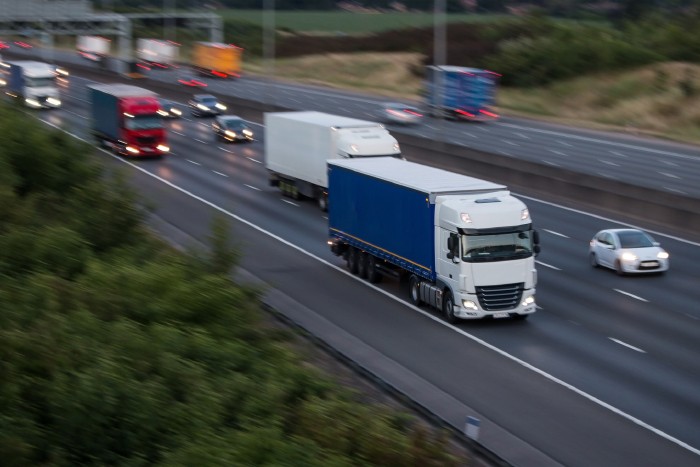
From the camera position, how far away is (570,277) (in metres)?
30.0

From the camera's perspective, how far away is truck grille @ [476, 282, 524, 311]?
2442cm

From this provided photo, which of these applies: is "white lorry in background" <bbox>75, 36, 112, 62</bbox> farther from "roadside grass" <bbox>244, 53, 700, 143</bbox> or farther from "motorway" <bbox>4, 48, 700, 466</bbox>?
"motorway" <bbox>4, 48, 700, 466</bbox>

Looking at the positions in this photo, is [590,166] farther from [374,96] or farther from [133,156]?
[374,96]

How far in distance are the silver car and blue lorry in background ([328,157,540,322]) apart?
540 cm

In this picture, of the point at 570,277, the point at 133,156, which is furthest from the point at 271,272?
the point at 133,156

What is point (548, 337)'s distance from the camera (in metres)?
23.8

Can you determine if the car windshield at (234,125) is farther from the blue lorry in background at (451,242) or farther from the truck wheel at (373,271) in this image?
the truck wheel at (373,271)

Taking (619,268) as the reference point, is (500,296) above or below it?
above

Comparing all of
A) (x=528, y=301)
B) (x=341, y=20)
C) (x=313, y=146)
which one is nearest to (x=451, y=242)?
(x=528, y=301)

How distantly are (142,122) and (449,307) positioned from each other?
29526 millimetres

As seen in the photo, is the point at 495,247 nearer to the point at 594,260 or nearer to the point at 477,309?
the point at 477,309

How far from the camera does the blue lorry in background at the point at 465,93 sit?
71.1 m

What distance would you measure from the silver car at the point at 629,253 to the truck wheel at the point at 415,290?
6546 mm

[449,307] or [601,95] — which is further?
[601,95]
